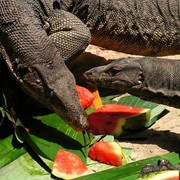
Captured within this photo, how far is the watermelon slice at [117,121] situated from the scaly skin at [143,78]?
35 cm

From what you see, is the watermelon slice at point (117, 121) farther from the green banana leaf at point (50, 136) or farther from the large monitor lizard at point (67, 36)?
the large monitor lizard at point (67, 36)

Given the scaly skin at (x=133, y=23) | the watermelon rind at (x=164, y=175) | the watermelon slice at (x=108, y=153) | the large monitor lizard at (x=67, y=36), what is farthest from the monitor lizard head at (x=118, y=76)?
the scaly skin at (x=133, y=23)

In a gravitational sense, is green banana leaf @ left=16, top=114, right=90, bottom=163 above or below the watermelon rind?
below

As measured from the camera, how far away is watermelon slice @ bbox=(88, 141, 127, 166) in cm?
577

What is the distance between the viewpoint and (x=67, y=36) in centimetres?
682

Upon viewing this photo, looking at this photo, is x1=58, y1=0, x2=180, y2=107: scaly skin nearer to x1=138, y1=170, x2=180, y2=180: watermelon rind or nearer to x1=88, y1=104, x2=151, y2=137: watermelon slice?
x1=88, y1=104, x2=151, y2=137: watermelon slice

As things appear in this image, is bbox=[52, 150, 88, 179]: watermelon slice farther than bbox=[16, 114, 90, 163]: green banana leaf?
No

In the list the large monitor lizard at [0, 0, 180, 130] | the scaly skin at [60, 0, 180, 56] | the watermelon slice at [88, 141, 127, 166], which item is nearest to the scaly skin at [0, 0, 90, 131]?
the large monitor lizard at [0, 0, 180, 130]

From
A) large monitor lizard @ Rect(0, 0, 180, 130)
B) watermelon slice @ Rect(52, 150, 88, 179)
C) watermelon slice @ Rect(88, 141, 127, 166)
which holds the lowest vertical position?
watermelon slice @ Rect(88, 141, 127, 166)

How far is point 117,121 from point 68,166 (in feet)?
3.21

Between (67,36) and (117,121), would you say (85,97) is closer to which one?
(117,121)

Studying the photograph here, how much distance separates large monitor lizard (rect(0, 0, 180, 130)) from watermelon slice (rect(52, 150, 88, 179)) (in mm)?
294

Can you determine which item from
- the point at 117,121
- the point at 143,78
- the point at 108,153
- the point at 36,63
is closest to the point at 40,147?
the point at 108,153

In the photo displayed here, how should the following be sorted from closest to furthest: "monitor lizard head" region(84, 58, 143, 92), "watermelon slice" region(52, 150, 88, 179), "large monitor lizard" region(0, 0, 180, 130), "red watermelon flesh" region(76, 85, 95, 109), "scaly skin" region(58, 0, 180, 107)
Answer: "watermelon slice" region(52, 150, 88, 179) → "large monitor lizard" region(0, 0, 180, 130) → "monitor lizard head" region(84, 58, 143, 92) → "red watermelon flesh" region(76, 85, 95, 109) → "scaly skin" region(58, 0, 180, 107)
